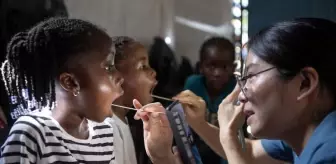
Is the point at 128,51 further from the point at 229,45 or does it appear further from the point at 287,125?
the point at 229,45

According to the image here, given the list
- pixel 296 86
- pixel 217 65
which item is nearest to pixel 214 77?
pixel 217 65

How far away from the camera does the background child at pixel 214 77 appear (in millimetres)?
1452

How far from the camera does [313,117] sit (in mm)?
919

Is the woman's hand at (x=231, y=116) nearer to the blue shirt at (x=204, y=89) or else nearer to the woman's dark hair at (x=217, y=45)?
the blue shirt at (x=204, y=89)

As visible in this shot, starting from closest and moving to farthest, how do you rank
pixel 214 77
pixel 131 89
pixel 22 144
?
pixel 22 144, pixel 131 89, pixel 214 77

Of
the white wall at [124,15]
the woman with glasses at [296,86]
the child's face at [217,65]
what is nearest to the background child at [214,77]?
the child's face at [217,65]

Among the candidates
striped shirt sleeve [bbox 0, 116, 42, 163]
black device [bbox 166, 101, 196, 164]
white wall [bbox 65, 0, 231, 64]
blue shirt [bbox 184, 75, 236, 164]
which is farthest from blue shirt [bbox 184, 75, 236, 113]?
striped shirt sleeve [bbox 0, 116, 42, 163]

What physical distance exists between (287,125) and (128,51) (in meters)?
0.51

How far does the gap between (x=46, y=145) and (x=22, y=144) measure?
0.05 m

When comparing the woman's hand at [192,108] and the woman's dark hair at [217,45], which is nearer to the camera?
the woman's hand at [192,108]

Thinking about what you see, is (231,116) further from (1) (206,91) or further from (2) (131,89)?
(1) (206,91)

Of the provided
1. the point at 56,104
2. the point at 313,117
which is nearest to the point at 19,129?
the point at 56,104

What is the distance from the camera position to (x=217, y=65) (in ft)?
5.53

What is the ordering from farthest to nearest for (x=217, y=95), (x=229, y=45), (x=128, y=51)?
1. (x=229, y=45)
2. (x=217, y=95)
3. (x=128, y=51)
